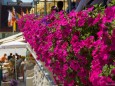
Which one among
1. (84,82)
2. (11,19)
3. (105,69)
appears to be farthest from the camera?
(11,19)

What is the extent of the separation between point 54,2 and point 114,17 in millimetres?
11386

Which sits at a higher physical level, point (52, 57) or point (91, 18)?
point (91, 18)

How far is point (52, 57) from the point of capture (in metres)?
5.17

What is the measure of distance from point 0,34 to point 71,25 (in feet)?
151

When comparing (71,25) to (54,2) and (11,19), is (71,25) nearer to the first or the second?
(54,2)

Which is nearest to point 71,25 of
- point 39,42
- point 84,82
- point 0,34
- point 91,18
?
point 91,18

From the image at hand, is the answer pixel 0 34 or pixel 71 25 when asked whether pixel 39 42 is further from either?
pixel 0 34

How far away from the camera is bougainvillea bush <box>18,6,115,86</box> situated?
3.04 meters

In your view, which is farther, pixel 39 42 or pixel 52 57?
pixel 39 42

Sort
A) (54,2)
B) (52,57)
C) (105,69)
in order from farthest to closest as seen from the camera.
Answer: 1. (54,2)
2. (52,57)
3. (105,69)

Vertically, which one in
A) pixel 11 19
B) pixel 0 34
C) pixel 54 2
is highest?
pixel 54 2

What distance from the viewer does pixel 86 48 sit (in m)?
3.88

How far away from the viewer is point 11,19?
28.7 m

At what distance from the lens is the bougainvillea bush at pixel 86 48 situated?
9.97 feet
